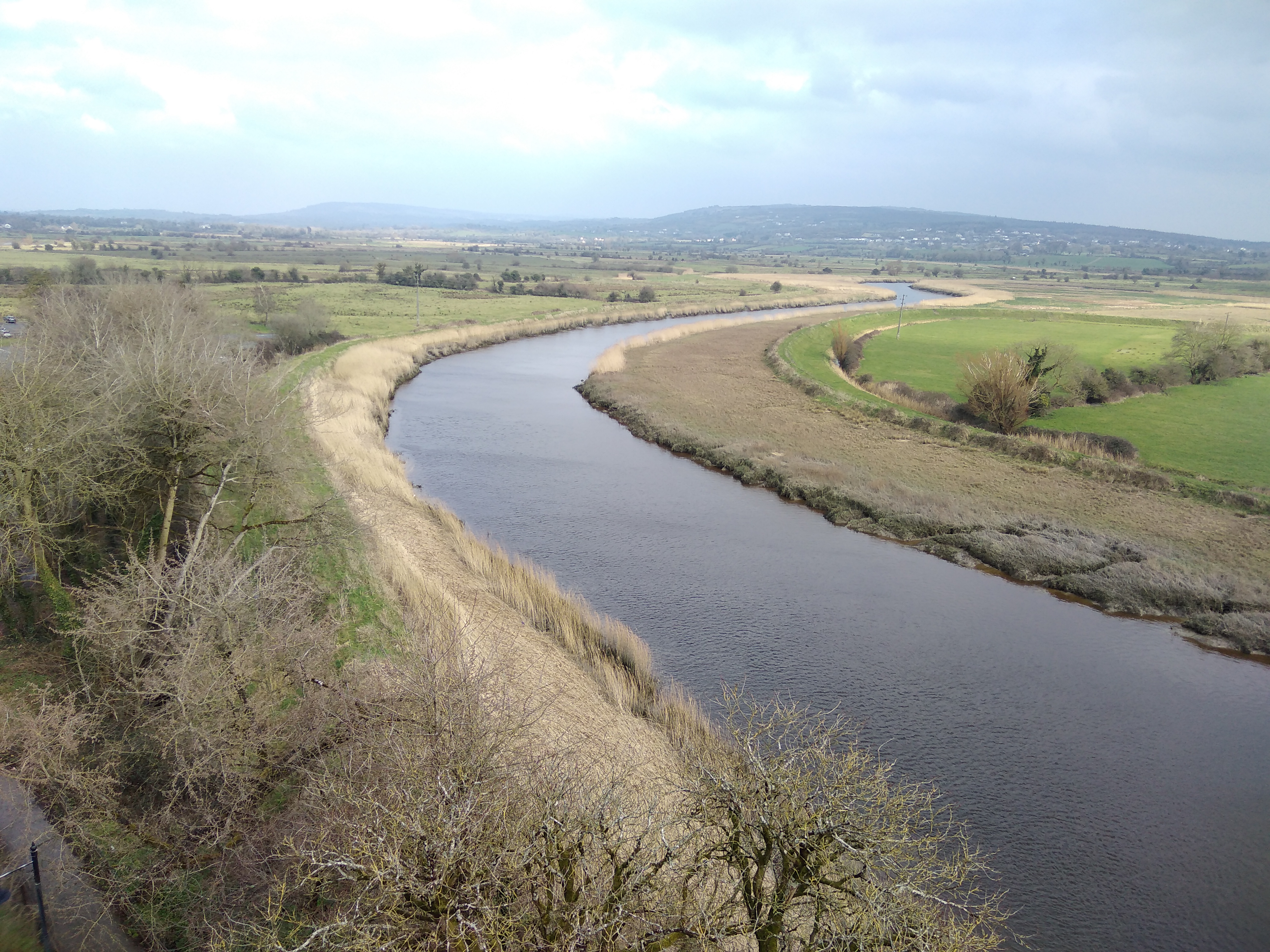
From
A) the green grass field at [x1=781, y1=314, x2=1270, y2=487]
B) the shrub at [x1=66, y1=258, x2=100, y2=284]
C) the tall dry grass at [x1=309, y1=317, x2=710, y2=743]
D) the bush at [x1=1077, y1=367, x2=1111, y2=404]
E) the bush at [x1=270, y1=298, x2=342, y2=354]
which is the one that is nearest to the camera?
the tall dry grass at [x1=309, y1=317, x2=710, y2=743]

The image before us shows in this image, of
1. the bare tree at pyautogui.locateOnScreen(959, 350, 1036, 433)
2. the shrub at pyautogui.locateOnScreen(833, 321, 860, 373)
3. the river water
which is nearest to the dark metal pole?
the river water

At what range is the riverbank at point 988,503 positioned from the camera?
821 inches

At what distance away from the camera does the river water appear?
11750 mm

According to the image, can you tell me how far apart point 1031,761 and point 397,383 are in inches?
1576

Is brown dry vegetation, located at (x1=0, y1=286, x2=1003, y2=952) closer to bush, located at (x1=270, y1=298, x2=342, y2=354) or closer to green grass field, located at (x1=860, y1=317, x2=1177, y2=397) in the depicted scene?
bush, located at (x1=270, y1=298, x2=342, y2=354)

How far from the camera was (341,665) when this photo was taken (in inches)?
559

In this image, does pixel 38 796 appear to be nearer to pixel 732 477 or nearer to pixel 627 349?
pixel 732 477

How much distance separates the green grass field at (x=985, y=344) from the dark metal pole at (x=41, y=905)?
4199 centimetres

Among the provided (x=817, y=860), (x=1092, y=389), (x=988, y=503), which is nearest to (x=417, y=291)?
(x=1092, y=389)

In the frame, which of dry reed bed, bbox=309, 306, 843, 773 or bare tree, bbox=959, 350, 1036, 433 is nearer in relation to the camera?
dry reed bed, bbox=309, 306, 843, 773

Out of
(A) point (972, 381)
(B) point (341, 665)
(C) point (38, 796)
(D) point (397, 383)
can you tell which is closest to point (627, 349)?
(D) point (397, 383)

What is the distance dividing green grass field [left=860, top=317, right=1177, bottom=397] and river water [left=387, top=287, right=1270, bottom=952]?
23609mm

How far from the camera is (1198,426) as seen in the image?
3584 cm

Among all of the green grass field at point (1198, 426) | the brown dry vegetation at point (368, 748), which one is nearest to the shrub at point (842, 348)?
the green grass field at point (1198, 426)
